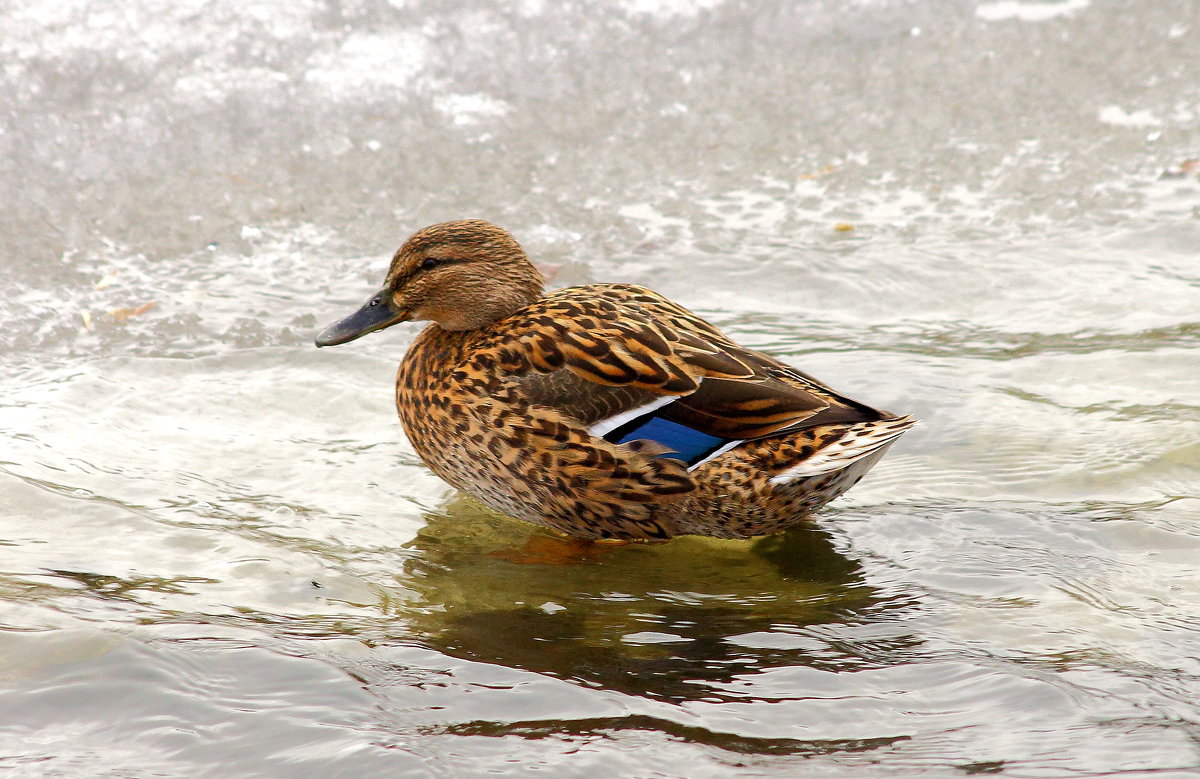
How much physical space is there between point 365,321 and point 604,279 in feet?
6.02

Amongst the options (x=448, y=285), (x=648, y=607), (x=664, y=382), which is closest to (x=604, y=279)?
(x=448, y=285)

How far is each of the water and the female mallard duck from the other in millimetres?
220

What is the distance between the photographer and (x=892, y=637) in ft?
12.8

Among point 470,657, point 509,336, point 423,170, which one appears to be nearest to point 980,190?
point 423,170

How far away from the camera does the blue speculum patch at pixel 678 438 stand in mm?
4594

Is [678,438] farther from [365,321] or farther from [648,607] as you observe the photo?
[365,321]

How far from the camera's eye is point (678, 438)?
4.59 meters

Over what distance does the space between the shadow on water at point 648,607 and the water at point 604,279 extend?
20mm

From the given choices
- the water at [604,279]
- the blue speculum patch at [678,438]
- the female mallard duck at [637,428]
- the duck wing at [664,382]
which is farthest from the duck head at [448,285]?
the blue speculum patch at [678,438]

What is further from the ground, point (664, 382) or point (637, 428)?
point (664, 382)

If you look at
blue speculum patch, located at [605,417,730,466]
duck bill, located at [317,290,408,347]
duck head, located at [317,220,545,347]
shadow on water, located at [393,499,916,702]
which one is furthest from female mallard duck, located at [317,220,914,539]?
duck bill, located at [317,290,408,347]

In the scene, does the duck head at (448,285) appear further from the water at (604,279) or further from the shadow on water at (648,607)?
the shadow on water at (648,607)

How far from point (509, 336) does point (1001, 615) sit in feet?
6.66

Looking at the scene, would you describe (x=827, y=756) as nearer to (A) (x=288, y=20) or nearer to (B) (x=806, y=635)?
(B) (x=806, y=635)
